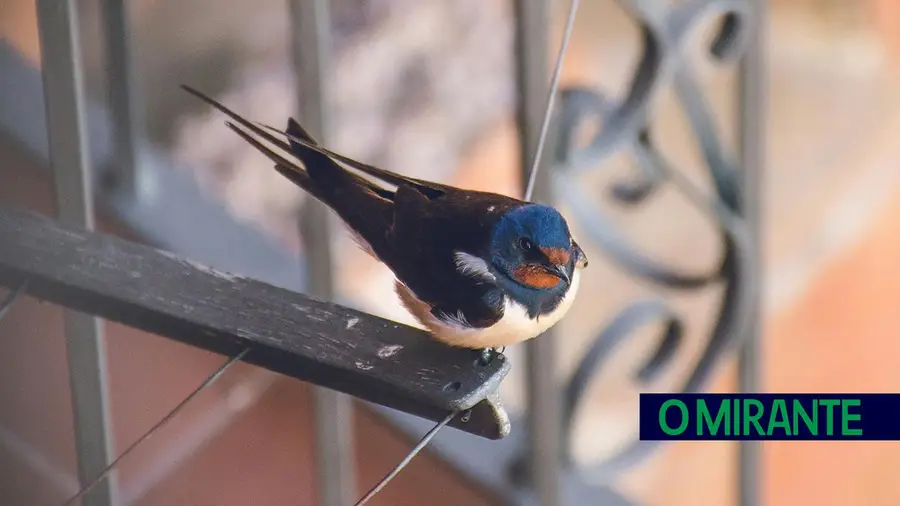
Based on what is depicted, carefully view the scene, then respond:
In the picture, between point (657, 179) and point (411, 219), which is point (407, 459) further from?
point (657, 179)

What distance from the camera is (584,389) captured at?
347 millimetres

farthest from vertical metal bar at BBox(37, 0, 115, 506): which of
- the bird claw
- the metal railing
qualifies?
the bird claw

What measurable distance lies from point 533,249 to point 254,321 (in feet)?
0.22

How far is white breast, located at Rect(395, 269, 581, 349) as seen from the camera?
0.19 metres

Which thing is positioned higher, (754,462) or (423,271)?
(423,271)

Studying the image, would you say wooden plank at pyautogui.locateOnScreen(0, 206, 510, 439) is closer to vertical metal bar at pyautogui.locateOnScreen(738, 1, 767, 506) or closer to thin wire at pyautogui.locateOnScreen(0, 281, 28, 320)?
thin wire at pyautogui.locateOnScreen(0, 281, 28, 320)

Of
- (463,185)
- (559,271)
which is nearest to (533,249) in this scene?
(559,271)

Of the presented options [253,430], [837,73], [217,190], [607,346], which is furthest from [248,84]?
[837,73]

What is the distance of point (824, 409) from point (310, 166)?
0.19 m

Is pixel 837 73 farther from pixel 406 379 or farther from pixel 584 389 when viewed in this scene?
pixel 406 379

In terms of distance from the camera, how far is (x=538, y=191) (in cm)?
27

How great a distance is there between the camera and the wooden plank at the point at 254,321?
21cm

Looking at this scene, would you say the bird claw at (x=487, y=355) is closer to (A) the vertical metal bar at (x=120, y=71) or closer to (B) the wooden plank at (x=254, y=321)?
(B) the wooden plank at (x=254, y=321)

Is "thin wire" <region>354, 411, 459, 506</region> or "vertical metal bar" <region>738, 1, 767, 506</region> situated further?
"vertical metal bar" <region>738, 1, 767, 506</region>
